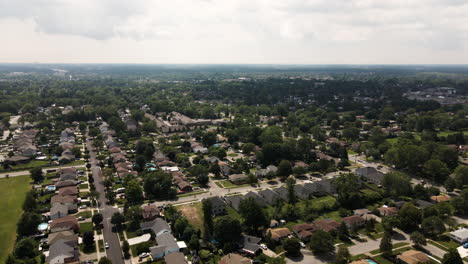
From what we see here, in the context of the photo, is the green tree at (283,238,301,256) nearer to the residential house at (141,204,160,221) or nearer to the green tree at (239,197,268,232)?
the green tree at (239,197,268,232)

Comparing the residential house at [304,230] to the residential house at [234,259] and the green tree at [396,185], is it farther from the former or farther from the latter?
the green tree at [396,185]

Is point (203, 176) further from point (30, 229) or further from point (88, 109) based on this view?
point (88, 109)

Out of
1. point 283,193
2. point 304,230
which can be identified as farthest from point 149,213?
point 304,230

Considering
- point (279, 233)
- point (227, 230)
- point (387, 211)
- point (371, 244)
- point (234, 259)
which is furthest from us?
point (387, 211)

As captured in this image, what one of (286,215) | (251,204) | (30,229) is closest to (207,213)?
(251,204)

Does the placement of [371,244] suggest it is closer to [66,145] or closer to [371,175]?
[371,175]

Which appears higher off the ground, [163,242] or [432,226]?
[432,226]

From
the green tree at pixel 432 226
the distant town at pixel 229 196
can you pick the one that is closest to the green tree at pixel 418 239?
the distant town at pixel 229 196
